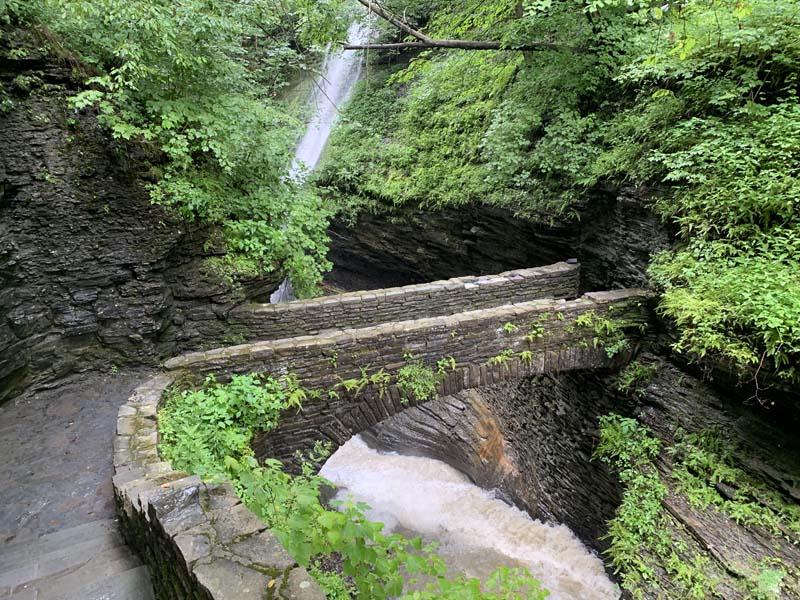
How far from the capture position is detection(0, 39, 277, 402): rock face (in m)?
4.70

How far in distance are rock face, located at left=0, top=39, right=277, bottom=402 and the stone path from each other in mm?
463

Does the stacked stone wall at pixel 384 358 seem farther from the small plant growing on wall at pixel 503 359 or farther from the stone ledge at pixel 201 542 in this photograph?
the stone ledge at pixel 201 542

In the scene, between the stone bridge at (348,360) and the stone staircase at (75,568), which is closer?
the stone bridge at (348,360)

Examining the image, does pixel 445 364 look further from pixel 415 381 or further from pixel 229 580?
pixel 229 580

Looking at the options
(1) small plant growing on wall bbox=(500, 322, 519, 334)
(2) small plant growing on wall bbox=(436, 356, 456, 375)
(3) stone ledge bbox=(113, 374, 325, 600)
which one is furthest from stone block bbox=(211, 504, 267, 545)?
(1) small plant growing on wall bbox=(500, 322, 519, 334)

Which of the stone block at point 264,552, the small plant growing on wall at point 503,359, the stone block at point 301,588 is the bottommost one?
the small plant growing on wall at point 503,359

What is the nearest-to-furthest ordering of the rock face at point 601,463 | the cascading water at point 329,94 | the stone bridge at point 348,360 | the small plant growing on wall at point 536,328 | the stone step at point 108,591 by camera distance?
the stone bridge at point 348,360 < the stone step at point 108,591 < the rock face at point 601,463 < the small plant growing on wall at point 536,328 < the cascading water at point 329,94

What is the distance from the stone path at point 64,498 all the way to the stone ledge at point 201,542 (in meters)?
0.21

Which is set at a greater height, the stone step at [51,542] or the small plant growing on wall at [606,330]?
the small plant growing on wall at [606,330]

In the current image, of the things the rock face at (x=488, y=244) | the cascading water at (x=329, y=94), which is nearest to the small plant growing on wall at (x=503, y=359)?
the rock face at (x=488, y=244)

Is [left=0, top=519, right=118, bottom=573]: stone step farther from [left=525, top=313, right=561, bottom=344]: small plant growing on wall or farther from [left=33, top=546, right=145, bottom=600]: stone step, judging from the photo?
[left=525, top=313, right=561, bottom=344]: small plant growing on wall

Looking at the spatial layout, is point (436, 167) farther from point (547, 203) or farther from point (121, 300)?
point (121, 300)

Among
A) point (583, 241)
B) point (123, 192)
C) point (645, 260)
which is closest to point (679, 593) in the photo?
point (645, 260)

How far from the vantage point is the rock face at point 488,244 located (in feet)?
19.9
